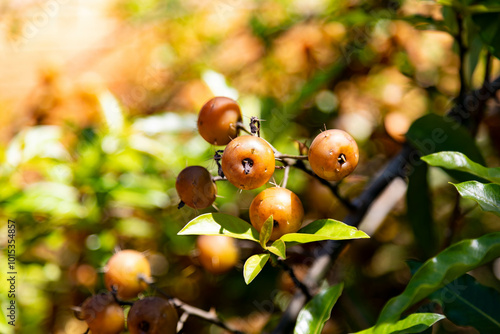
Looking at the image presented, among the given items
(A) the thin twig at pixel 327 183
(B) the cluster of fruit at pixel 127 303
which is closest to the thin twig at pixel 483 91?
(A) the thin twig at pixel 327 183

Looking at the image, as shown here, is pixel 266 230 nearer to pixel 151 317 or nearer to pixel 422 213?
pixel 151 317

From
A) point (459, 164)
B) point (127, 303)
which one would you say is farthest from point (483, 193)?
point (127, 303)

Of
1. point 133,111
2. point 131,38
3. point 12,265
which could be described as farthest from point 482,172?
Result: point 131,38

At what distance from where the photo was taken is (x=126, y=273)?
2.37 ft

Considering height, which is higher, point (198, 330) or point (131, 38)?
point (131, 38)

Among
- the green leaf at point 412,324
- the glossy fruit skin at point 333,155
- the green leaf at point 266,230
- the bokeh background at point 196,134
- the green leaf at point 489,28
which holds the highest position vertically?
the green leaf at point 489,28

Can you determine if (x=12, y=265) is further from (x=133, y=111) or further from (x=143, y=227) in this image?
(x=133, y=111)

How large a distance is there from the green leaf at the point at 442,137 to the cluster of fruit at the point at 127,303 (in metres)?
0.54

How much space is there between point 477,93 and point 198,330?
0.87m

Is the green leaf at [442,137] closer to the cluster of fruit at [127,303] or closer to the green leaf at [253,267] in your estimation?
the green leaf at [253,267]

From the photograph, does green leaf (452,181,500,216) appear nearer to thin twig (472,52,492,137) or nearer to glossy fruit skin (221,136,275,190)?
glossy fruit skin (221,136,275,190)

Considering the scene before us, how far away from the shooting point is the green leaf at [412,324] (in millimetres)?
522

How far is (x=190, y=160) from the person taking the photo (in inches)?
42.9

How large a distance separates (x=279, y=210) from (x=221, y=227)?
0.27 ft
